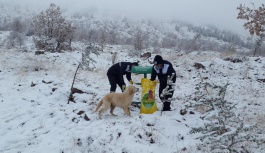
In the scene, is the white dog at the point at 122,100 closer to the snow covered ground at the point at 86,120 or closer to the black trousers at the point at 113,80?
the snow covered ground at the point at 86,120

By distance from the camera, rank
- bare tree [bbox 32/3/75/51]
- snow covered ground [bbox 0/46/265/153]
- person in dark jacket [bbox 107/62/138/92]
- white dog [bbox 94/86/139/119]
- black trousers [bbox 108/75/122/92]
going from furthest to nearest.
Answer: bare tree [bbox 32/3/75/51] → black trousers [bbox 108/75/122/92] → person in dark jacket [bbox 107/62/138/92] → white dog [bbox 94/86/139/119] → snow covered ground [bbox 0/46/265/153]

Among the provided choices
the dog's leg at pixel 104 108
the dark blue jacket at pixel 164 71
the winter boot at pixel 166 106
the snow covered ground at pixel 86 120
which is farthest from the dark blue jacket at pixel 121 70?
the winter boot at pixel 166 106

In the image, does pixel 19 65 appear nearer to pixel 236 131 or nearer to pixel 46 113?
pixel 46 113

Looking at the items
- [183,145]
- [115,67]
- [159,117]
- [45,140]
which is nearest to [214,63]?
[115,67]

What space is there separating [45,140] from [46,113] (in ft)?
6.02

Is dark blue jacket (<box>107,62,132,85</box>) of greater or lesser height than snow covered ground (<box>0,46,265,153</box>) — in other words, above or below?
above

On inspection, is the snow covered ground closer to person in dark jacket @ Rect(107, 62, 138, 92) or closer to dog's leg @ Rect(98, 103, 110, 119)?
dog's leg @ Rect(98, 103, 110, 119)

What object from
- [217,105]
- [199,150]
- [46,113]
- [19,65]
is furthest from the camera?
[19,65]

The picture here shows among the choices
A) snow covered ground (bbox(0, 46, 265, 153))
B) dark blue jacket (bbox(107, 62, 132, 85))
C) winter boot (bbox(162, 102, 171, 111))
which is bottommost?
snow covered ground (bbox(0, 46, 265, 153))

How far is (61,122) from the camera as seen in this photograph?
7.58m

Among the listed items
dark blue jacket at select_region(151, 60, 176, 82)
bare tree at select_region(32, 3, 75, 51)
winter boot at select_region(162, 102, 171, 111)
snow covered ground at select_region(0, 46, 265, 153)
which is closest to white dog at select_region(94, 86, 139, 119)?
snow covered ground at select_region(0, 46, 265, 153)

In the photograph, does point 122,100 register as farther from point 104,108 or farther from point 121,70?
point 121,70

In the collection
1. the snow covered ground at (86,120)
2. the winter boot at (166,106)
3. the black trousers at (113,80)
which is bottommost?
the snow covered ground at (86,120)

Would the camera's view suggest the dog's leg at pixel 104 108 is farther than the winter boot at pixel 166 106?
No
